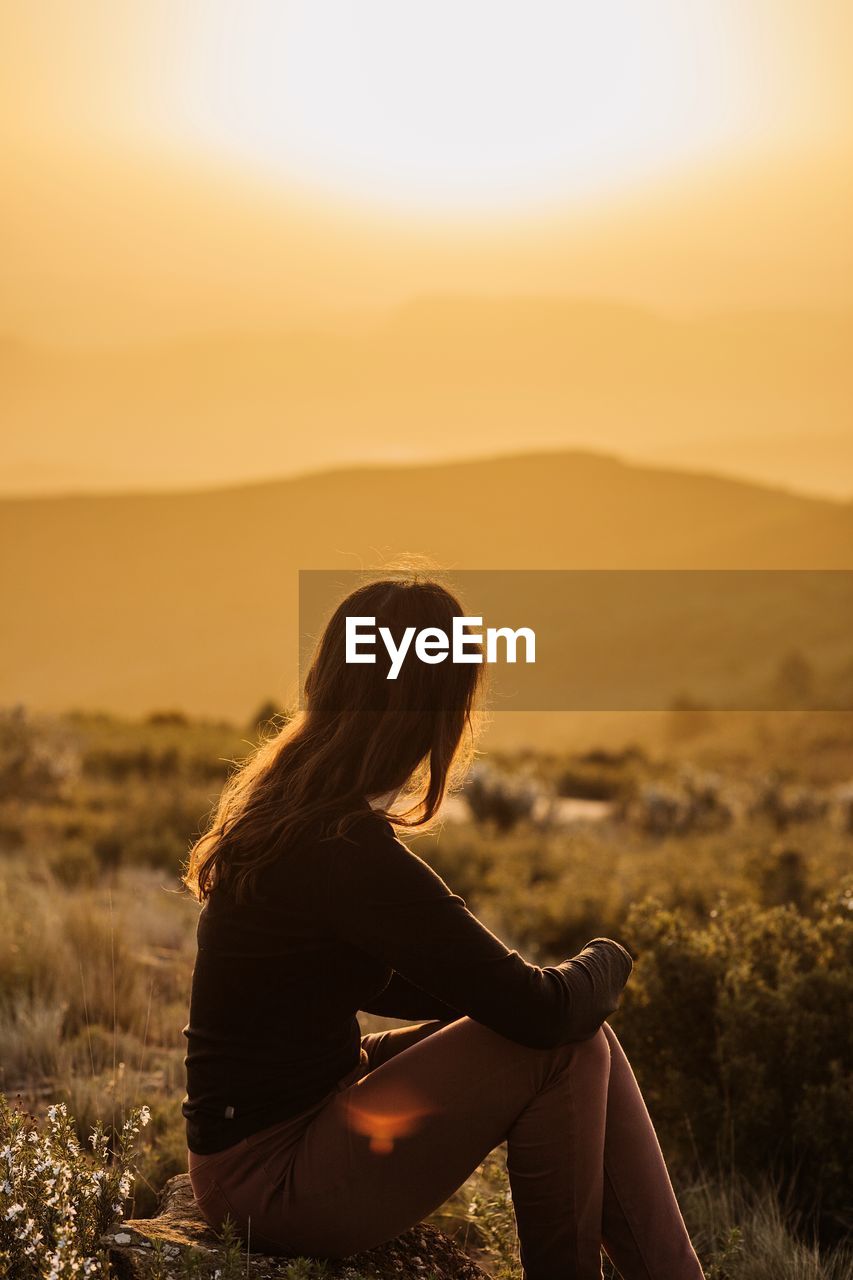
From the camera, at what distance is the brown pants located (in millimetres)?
2713

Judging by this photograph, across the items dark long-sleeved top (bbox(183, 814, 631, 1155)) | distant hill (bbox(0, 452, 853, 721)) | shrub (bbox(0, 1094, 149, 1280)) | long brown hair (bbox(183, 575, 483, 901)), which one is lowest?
shrub (bbox(0, 1094, 149, 1280))

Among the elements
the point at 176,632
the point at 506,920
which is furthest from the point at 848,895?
the point at 176,632

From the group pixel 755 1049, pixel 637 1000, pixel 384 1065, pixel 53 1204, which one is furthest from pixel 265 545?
pixel 53 1204

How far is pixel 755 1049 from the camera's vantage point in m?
4.09

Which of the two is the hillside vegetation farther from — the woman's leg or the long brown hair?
the long brown hair

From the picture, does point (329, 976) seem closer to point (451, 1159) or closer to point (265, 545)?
point (451, 1159)

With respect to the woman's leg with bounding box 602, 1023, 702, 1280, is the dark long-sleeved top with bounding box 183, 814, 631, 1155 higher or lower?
A: higher

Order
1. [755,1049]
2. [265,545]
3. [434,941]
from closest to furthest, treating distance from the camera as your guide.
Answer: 1. [434,941]
2. [755,1049]
3. [265,545]

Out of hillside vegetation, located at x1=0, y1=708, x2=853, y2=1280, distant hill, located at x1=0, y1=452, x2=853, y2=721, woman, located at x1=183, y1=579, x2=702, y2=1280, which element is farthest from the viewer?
distant hill, located at x1=0, y1=452, x2=853, y2=721

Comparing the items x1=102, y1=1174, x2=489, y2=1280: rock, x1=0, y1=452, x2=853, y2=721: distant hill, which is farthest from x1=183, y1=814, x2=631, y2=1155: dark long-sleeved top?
x1=0, y1=452, x2=853, y2=721: distant hill

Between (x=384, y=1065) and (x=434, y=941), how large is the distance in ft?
1.27

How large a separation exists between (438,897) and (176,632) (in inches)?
4924

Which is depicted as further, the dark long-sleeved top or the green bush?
the green bush

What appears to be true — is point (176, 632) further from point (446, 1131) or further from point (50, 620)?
point (446, 1131)
